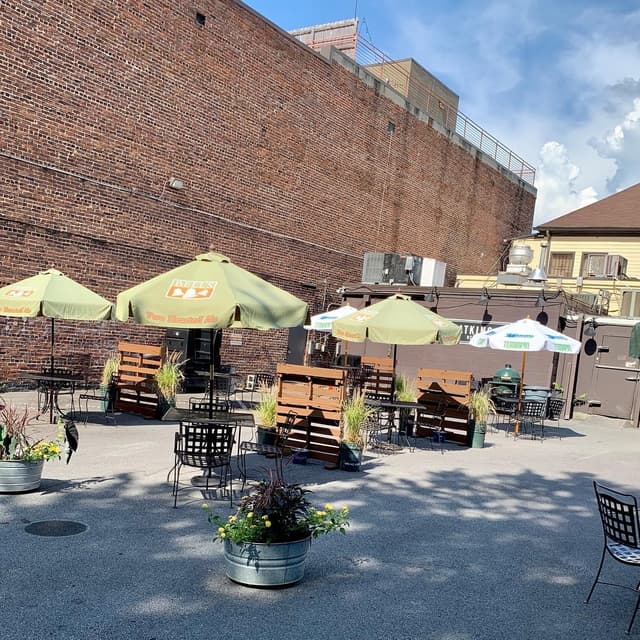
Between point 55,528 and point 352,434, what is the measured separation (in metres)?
4.74

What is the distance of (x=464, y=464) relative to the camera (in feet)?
33.9

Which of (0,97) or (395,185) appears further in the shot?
(395,185)

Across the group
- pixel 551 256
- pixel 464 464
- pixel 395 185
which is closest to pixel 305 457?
pixel 464 464

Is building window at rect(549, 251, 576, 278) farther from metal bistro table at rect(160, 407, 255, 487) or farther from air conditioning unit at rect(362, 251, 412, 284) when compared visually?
metal bistro table at rect(160, 407, 255, 487)

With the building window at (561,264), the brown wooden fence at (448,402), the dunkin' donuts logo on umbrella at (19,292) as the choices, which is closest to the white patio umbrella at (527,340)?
the brown wooden fence at (448,402)

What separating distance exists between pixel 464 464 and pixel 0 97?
38.5ft

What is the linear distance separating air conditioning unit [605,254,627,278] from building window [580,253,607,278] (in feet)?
1.34

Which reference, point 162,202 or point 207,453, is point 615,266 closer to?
point 162,202

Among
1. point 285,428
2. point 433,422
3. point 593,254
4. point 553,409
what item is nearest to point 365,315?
point 433,422

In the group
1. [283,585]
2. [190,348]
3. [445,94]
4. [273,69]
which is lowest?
[283,585]

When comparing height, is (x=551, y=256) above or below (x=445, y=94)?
below

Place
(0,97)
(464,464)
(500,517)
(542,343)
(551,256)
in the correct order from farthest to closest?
(551,256) → (0,97) → (542,343) → (464,464) → (500,517)

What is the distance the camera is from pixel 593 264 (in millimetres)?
27531

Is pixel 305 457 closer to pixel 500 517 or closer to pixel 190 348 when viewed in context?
pixel 500 517
